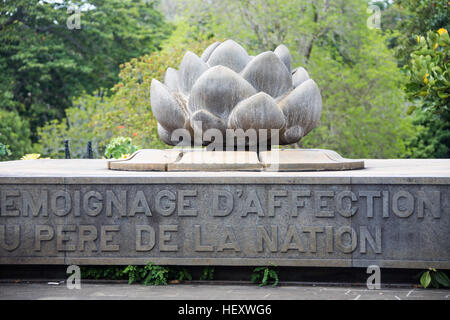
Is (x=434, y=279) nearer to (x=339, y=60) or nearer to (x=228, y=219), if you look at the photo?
(x=228, y=219)

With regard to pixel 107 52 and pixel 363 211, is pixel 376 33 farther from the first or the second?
pixel 363 211

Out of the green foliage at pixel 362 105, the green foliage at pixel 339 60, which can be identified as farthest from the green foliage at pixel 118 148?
the green foliage at pixel 362 105

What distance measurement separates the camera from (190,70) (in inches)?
311

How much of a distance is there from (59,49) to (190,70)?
19.0 m

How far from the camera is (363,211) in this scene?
6.17m

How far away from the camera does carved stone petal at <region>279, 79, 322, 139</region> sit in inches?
299

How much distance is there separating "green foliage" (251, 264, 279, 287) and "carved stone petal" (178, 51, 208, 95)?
2.65 meters

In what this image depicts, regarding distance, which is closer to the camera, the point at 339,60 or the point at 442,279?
the point at 442,279

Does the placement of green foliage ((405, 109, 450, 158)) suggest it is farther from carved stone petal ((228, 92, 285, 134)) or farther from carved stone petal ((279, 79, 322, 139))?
carved stone petal ((228, 92, 285, 134))

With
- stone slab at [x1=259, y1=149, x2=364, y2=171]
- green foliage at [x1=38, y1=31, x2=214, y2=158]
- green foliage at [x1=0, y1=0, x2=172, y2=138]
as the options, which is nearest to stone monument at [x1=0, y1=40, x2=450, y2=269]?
stone slab at [x1=259, y1=149, x2=364, y2=171]

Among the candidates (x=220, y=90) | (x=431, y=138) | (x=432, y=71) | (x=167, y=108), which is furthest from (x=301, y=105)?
(x=431, y=138)

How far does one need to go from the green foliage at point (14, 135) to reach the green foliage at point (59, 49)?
7.56 ft

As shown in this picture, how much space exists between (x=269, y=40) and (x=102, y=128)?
20.6 ft

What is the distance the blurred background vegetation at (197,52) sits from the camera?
1861cm
